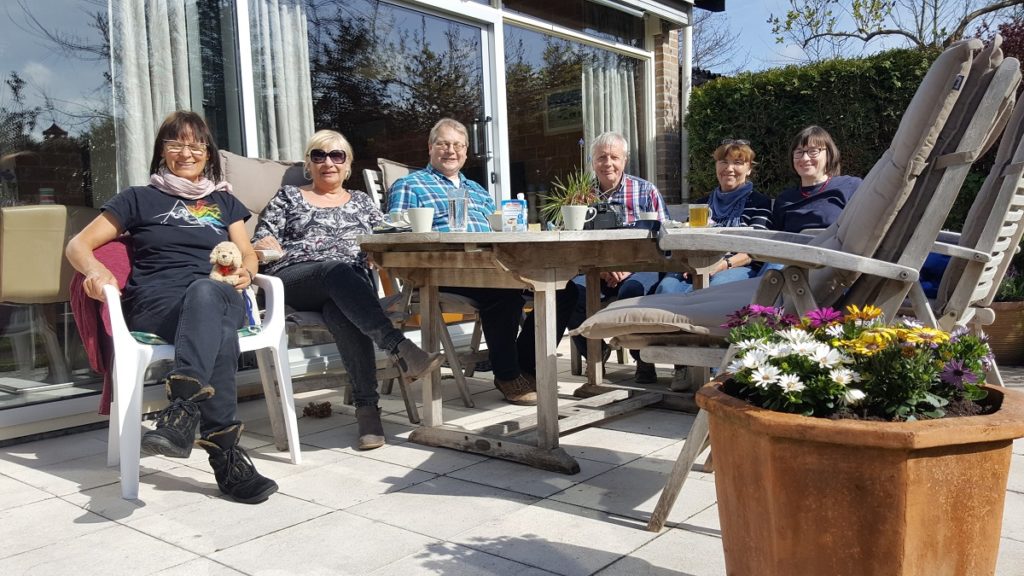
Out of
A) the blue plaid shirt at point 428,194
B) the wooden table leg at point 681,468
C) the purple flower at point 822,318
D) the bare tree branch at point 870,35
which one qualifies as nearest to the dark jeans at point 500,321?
the blue plaid shirt at point 428,194

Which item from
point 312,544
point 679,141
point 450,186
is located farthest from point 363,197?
point 679,141

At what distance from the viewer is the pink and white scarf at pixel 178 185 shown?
2668 millimetres

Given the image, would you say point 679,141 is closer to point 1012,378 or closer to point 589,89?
point 589,89

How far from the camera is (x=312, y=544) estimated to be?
1.88 meters

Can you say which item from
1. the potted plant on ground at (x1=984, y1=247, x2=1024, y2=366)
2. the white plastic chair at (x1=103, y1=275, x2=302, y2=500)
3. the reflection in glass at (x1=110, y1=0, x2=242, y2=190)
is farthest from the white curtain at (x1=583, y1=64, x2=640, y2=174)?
the white plastic chair at (x1=103, y1=275, x2=302, y2=500)

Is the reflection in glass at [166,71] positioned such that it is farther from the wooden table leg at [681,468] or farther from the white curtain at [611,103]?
the white curtain at [611,103]

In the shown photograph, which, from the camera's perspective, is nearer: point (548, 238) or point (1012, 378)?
point (548, 238)

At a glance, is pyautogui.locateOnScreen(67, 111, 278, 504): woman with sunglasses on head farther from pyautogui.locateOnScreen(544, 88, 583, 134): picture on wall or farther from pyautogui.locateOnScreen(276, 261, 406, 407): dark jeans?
pyautogui.locateOnScreen(544, 88, 583, 134): picture on wall

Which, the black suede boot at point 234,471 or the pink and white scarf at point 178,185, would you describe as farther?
the pink and white scarf at point 178,185

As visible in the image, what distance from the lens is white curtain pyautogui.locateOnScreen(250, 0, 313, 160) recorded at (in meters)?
3.78

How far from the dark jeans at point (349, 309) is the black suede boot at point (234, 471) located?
59 cm

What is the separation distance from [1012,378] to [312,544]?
3.26 meters

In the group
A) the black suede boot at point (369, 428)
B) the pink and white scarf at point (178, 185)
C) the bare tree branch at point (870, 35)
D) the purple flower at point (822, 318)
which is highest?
the bare tree branch at point (870, 35)

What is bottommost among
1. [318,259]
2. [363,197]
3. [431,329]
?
[431,329]
